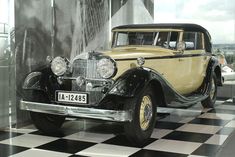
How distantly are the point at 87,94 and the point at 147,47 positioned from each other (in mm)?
1265

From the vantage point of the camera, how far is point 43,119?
159 inches

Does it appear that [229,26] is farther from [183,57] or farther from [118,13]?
[183,57]

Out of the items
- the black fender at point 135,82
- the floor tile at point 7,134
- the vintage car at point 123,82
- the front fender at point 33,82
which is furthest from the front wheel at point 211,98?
the floor tile at point 7,134

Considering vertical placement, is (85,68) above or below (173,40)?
below

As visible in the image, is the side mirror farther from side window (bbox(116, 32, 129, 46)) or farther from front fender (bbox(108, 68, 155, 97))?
front fender (bbox(108, 68, 155, 97))

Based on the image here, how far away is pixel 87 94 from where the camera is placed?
3.59m

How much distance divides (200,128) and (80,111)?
5.29ft

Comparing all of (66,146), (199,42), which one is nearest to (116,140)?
(66,146)

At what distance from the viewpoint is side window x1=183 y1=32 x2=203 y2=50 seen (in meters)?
4.90

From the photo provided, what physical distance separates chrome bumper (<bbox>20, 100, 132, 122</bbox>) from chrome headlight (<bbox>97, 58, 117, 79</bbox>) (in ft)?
1.30

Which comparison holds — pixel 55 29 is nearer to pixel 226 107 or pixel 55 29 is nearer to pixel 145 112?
pixel 145 112

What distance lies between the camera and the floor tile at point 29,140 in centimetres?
362

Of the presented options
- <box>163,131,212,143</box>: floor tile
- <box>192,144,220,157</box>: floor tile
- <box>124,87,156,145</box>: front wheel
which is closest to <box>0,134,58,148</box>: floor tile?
<box>124,87,156,145</box>: front wheel

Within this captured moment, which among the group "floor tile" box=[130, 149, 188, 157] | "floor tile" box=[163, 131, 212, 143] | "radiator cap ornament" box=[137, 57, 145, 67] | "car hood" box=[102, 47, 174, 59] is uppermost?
"car hood" box=[102, 47, 174, 59]
